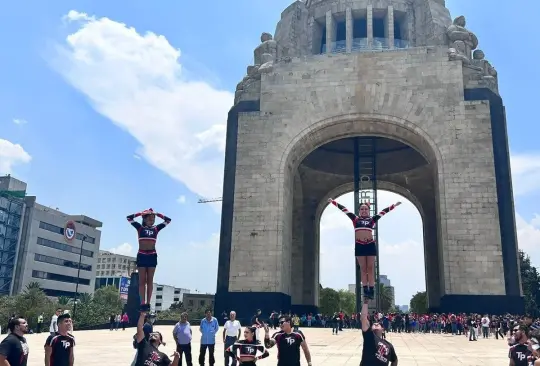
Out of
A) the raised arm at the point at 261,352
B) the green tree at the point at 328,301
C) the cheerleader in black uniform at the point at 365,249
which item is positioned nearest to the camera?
the raised arm at the point at 261,352

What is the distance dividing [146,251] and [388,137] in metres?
27.7

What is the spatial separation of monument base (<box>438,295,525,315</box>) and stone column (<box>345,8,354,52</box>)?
21869mm

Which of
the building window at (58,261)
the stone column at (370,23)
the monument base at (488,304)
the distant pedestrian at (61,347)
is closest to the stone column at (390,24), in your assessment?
the stone column at (370,23)

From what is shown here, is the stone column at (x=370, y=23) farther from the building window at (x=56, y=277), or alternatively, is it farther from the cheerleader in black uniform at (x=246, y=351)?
the building window at (x=56, y=277)

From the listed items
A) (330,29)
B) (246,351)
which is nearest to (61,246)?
(330,29)

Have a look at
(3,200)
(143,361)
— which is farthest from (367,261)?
(3,200)

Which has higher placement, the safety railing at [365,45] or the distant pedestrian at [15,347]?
the safety railing at [365,45]

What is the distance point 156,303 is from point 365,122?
14762 centimetres

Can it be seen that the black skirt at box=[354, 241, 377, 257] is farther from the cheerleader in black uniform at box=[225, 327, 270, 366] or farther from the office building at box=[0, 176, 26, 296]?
the office building at box=[0, 176, 26, 296]

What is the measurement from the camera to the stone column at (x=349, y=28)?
40.0m

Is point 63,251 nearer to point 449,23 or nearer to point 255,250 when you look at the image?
point 255,250

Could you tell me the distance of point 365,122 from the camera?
33.8 meters

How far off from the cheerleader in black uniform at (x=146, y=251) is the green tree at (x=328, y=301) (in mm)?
92709

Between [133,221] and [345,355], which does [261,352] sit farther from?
[345,355]
